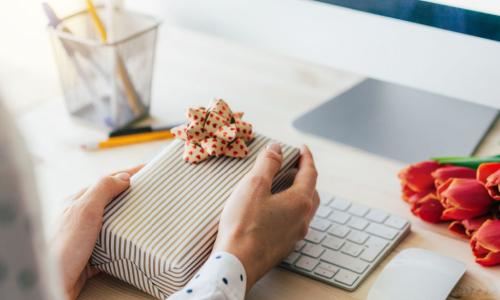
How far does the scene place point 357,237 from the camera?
0.74 meters

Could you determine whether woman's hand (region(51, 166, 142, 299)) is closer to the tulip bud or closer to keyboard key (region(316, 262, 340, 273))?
keyboard key (region(316, 262, 340, 273))

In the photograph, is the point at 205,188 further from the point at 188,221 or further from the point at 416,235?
the point at 416,235

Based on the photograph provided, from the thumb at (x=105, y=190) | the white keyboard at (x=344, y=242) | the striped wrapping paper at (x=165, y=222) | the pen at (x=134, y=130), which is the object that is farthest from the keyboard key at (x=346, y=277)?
the pen at (x=134, y=130)

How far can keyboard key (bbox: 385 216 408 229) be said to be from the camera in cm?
76

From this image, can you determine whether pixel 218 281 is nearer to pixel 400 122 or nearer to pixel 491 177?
pixel 491 177

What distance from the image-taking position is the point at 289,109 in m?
1.00

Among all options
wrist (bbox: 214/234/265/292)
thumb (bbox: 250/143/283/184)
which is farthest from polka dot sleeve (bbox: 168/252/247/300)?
thumb (bbox: 250/143/283/184)

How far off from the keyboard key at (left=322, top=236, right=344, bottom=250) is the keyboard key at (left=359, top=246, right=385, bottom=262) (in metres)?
0.03

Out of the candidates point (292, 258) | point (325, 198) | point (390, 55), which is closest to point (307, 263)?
point (292, 258)

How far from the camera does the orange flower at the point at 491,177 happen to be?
2.30 feet

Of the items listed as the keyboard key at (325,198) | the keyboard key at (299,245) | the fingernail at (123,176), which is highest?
the fingernail at (123,176)

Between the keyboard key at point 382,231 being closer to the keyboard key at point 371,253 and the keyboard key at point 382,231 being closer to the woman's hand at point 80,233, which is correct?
the keyboard key at point 371,253

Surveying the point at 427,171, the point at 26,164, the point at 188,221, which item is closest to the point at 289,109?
the point at 427,171

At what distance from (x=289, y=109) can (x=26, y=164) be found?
750mm
